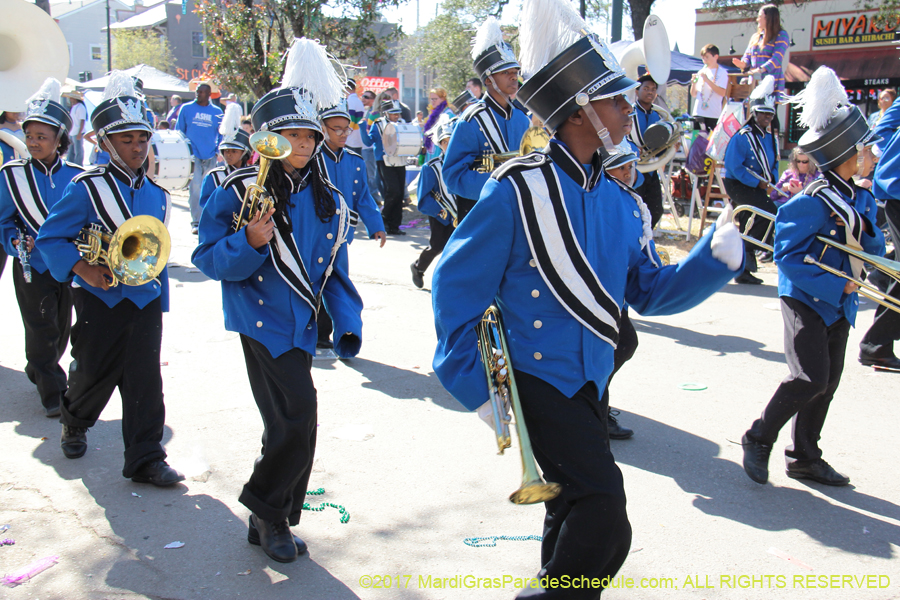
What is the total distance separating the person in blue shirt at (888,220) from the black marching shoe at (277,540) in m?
4.68

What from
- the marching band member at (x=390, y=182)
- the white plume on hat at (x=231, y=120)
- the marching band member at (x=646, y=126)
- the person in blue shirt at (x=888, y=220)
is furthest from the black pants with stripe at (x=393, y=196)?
the person in blue shirt at (x=888, y=220)

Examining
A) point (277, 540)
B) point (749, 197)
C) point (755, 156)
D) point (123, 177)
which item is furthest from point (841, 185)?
point (749, 197)

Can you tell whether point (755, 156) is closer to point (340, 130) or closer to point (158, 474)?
point (340, 130)

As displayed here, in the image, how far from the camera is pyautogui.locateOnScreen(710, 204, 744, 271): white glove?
236cm

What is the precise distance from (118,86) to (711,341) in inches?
201

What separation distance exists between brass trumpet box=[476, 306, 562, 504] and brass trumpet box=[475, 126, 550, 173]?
9.19 ft

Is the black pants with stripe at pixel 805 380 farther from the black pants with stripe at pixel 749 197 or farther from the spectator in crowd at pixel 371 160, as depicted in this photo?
the spectator in crowd at pixel 371 160

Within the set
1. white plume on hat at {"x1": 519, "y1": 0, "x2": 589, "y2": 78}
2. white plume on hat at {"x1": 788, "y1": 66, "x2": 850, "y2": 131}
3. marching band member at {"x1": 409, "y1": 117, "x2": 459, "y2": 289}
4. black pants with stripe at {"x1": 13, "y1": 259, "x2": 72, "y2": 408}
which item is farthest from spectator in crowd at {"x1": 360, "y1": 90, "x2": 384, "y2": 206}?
white plume on hat at {"x1": 519, "y1": 0, "x2": 589, "y2": 78}

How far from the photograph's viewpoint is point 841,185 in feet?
13.5

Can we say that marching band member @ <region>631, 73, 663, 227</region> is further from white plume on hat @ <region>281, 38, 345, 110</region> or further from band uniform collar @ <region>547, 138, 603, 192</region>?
band uniform collar @ <region>547, 138, 603, 192</region>

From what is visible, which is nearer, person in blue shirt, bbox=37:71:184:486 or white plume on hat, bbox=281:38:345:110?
white plume on hat, bbox=281:38:345:110

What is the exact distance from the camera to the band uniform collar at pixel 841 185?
4098 millimetres

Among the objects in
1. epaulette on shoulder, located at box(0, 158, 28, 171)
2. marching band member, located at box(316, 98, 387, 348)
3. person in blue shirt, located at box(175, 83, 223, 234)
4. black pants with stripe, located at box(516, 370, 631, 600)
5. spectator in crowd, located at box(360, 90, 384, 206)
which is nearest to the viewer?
black pants with stripe, located at box(516, 370, 631, 600)

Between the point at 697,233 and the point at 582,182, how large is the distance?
31.5 feet
